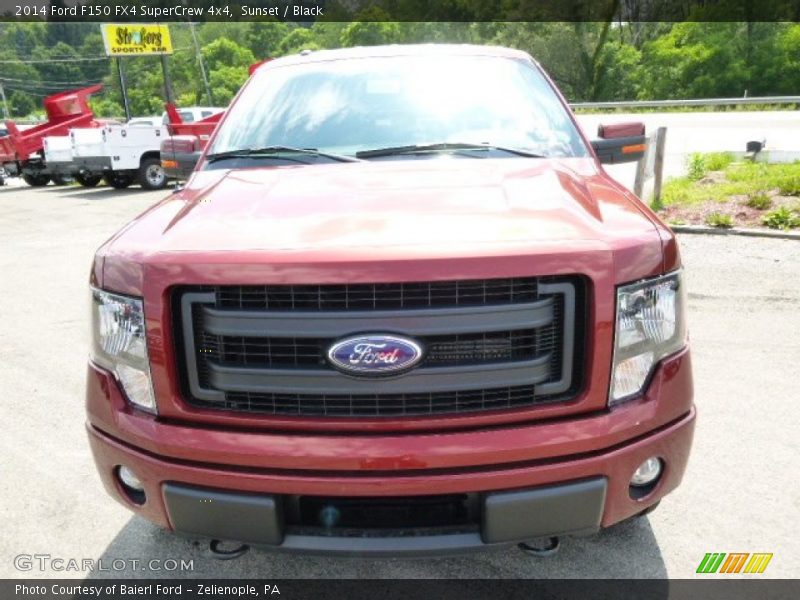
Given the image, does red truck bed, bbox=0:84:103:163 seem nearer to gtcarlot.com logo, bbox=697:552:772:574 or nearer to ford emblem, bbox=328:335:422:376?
ford emblem, bbox=328:335:422:376

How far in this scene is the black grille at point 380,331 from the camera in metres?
1.92

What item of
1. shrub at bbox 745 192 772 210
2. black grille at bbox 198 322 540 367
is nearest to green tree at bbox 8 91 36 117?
shrub at bbox 745 192 772 210

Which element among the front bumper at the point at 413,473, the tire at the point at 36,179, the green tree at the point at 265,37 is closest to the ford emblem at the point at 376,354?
the front bumper at the point at 413,473

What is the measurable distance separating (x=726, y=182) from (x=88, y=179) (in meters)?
16.6

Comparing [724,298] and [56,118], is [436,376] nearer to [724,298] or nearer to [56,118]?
[724,298]

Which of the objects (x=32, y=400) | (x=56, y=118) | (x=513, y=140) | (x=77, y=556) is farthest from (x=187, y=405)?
(x=56, y=118)

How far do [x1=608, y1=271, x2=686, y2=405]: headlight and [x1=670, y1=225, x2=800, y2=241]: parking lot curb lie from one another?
20.3ft

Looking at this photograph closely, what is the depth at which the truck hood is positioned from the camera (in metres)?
1.93

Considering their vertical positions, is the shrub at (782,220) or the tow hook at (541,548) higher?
the tow hook at (541,548)

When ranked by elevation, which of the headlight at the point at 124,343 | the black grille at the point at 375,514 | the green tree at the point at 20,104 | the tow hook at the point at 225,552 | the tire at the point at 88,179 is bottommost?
the green tree at the point at 20,104

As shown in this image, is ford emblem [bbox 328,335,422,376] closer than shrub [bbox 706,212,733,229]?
Yes

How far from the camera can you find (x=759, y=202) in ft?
27.6

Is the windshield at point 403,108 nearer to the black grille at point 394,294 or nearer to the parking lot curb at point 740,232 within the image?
the black grille at point 394,294

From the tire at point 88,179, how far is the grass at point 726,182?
15027 millimetres
